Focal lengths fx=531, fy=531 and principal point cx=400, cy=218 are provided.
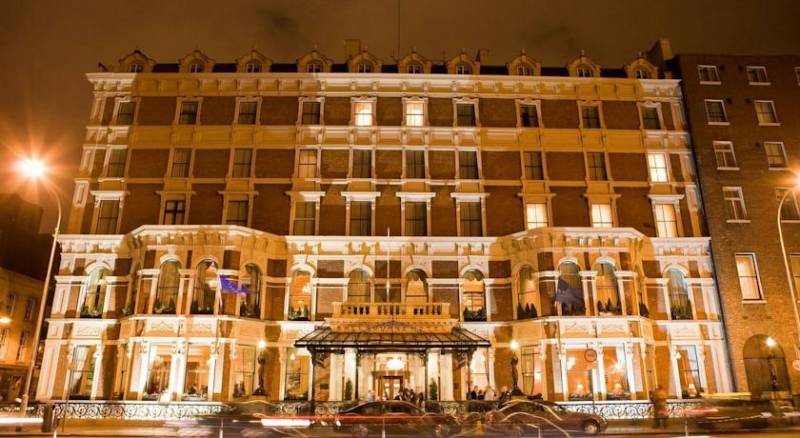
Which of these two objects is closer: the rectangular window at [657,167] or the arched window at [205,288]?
the arched window at [205,288]

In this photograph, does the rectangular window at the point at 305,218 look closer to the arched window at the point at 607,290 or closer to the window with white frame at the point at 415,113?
the window with white frame at the point at 415,113

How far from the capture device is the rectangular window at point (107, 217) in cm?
3278

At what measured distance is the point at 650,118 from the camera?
3628 centimetres

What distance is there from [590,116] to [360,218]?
1707 centimetres

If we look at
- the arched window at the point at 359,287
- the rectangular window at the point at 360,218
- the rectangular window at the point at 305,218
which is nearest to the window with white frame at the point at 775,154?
the rectangular window at the point at 360,218

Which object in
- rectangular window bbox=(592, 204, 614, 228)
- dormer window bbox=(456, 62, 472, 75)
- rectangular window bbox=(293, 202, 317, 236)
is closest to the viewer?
rectangular window bbox=(293, 202, 317, 236)

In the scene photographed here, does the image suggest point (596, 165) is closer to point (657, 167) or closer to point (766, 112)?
point (657, 167)

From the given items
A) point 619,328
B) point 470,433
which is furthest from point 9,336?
point 619,328

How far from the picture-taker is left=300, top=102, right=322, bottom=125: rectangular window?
35.1m

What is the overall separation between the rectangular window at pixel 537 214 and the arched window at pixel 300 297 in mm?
14150

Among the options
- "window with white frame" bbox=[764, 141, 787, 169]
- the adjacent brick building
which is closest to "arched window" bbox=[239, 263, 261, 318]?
the adjacent brick building

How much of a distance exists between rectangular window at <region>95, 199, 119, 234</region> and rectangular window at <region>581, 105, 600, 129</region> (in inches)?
1211

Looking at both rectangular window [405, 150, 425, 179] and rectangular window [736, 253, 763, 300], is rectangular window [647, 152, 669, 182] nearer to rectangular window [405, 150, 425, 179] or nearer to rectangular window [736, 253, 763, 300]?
rectangular window [736, 253, 763, 300]

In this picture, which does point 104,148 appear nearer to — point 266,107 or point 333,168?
point 266,107
